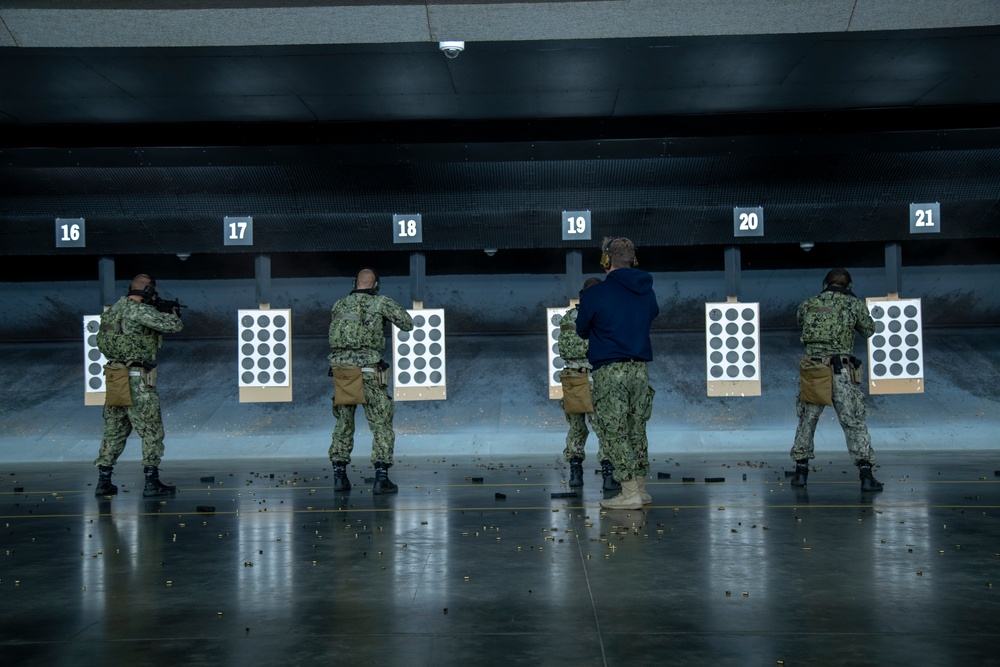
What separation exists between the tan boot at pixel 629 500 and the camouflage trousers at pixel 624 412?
5 cm

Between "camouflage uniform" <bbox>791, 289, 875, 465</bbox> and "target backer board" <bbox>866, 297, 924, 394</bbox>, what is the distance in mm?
5497

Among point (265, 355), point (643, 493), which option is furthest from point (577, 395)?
point (265, 355)

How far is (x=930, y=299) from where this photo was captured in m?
14.9

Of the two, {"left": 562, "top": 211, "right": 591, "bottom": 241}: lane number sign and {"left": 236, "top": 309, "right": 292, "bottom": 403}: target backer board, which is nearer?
{"left": 562, "top": 211, "right": 591, "bottom": 241}: lane number sign

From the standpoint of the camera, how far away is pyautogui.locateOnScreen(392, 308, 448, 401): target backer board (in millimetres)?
13641

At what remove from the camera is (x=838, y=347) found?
8109 millimetres

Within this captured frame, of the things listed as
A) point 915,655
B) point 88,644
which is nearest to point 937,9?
point 915,655

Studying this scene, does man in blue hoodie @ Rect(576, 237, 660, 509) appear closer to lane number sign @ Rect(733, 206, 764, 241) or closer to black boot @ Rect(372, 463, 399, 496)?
black boot @ Rect(372, 463, 399, 496)

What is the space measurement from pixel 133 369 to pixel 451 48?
12.4 feet

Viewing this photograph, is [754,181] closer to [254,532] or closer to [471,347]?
[471,347]

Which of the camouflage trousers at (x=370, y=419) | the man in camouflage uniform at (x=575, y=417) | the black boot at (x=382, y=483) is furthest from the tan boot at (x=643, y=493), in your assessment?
the camouflage trousers at (x=370, y=419)

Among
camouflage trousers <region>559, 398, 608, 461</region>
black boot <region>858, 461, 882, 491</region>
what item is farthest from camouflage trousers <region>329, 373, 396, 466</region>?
black boot <region>858, 461, 882, 491</region>

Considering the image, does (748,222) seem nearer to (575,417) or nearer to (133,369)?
(575,417)

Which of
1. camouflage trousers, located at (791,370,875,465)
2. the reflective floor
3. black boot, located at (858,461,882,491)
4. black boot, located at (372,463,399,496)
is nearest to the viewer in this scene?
the reflective floor
